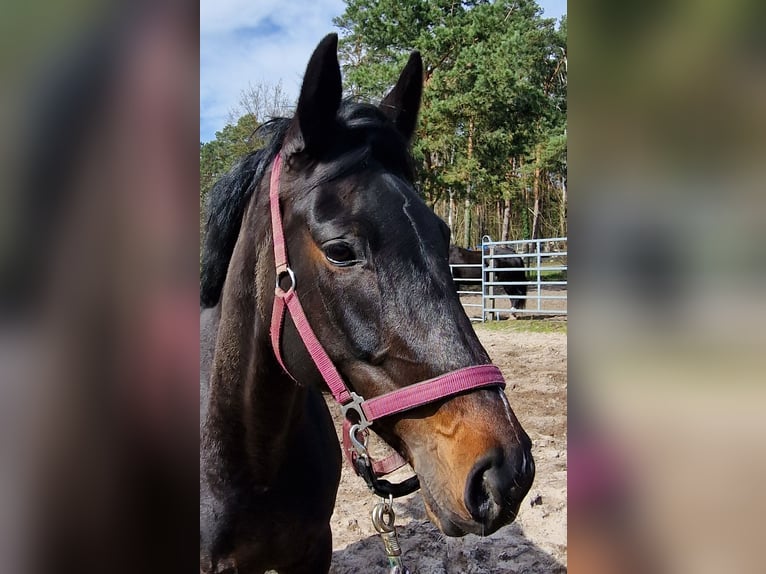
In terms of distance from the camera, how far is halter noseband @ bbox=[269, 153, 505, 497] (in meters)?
1.12

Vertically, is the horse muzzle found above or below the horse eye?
below

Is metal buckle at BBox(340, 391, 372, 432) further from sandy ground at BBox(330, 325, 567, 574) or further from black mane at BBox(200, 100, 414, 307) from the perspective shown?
sandy ground at BBox(330, 325, 567, 574)

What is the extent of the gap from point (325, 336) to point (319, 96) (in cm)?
65

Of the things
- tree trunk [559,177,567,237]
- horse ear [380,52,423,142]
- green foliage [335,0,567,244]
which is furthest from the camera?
green foliage [335,0,567,244]

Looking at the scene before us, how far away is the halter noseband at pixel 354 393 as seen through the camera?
1.12 meters

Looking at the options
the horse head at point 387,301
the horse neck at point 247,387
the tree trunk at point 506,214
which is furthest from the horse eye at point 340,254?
the tree trunk at point 506,214

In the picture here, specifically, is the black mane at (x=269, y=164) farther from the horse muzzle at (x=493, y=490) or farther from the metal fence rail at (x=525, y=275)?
the metal fence rail at (x=525, y=275)

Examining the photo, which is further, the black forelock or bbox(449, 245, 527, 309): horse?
bbox(449, 245, 527, 309): horse
